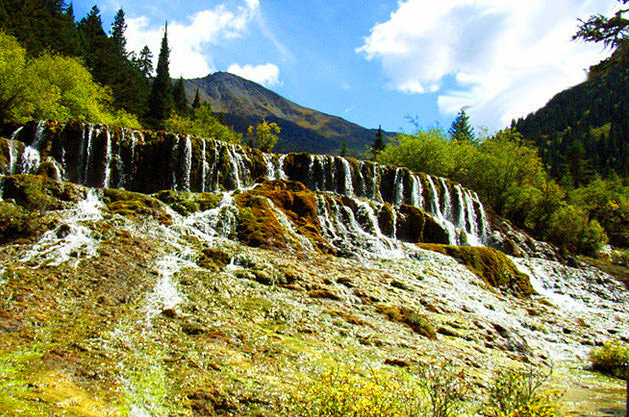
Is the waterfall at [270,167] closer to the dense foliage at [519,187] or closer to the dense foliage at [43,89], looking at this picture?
the dense foliage at [43,89]

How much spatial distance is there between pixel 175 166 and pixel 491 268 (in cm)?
2638

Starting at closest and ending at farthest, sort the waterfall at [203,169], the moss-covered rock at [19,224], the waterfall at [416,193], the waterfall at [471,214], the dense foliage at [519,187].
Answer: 1. the moss-covered rock at [19,224]
2. the waterfall at [203,169]
3. the waterfall at [471,214]
4. the waterfall at [416,193]
5. the dense foliage at [519,187]

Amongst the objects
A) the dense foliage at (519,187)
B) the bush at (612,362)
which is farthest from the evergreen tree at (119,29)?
the bush at (612,362)

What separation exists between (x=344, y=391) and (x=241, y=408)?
229 cm

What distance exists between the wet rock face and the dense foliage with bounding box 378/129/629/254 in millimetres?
14919

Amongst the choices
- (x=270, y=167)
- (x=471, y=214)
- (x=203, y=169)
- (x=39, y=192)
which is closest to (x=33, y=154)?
(x=203, y=169)

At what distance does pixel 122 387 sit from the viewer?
614 centimetres

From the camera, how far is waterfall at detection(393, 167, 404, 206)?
127ft

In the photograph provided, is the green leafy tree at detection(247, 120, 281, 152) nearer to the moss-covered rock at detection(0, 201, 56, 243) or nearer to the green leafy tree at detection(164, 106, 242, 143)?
the green leafy tree at detection(164, 106, 242, 143)

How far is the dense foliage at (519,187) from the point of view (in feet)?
144

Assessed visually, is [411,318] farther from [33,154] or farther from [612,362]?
[33,154]

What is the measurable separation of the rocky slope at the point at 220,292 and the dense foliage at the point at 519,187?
580 inches

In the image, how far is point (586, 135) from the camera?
151375mm

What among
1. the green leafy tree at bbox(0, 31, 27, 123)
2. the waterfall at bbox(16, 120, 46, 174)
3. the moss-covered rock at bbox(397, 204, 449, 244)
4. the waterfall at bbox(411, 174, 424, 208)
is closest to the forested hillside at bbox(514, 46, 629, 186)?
the waterfall at bbox(411, 174, 424, 208)
